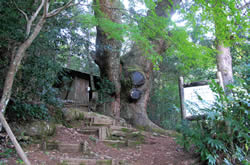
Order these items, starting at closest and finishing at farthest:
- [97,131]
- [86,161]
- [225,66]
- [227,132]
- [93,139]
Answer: [227,132] < [86,161] < [93,139] < [97,131] < [225,66]

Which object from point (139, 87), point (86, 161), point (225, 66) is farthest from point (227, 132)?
point (139, 87)

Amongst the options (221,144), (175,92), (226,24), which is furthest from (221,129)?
(175,92)

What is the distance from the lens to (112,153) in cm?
553

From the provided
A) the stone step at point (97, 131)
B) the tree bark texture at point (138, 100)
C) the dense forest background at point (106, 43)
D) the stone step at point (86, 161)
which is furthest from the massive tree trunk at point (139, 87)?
the stone step at point (86, 161)

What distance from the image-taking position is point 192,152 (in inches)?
188

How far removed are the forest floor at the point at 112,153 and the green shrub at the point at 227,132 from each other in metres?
0.60

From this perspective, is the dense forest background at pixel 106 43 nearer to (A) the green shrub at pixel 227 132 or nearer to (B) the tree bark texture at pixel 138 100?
(A) the green shrub at pixel 227 132

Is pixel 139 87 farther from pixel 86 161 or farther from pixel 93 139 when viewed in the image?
pixel 86 161

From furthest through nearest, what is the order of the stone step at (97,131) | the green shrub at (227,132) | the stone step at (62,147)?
the stone step at (97,131), the stone step at (62,147), the green shrub at (227,132)

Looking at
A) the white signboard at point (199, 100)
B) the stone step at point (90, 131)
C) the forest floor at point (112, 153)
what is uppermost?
the white signboard at point (199, 100)

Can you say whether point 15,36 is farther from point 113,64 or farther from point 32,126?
point 113,64

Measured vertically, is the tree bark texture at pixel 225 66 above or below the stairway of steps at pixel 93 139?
above

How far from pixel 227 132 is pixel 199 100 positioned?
2.68ft

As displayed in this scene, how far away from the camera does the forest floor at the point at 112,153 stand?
419 cm
